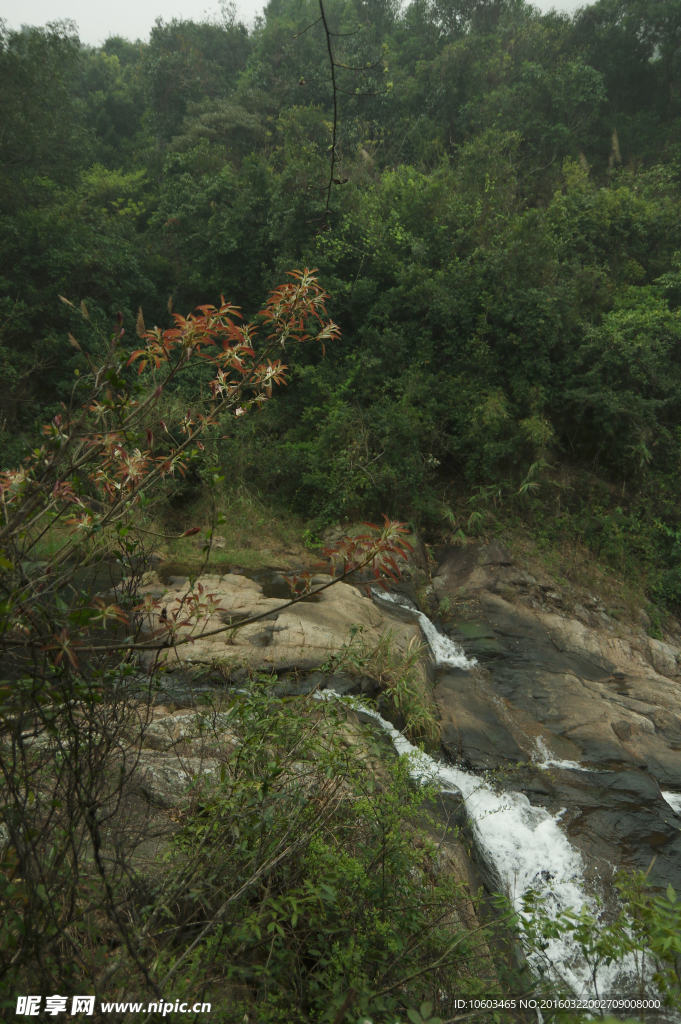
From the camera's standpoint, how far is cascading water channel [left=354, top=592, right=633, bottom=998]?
394 cm

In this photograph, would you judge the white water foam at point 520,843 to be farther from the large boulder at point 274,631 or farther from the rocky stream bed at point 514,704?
the large boulder at point 274,631

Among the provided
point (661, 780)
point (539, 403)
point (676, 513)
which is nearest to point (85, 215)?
point (539, 403)

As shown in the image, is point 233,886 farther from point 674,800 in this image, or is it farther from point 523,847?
point 674,800

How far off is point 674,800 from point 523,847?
221 centimetres

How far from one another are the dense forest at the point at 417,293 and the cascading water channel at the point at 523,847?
18.6 ft

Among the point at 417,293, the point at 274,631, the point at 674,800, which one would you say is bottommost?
the point at 674,800

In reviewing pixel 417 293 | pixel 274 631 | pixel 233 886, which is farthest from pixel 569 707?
pixel 417 293

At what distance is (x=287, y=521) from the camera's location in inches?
417

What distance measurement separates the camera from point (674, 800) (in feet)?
19.4

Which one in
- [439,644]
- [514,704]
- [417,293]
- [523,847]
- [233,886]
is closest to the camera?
[233,886]

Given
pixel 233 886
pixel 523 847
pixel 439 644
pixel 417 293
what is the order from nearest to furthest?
1. pixel 233 886
2. pixel 523 847
3. pixel 439 644
4. pixel 417 293

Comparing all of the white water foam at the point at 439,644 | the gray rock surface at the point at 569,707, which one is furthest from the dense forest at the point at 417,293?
the white water foam at the point at 439,644

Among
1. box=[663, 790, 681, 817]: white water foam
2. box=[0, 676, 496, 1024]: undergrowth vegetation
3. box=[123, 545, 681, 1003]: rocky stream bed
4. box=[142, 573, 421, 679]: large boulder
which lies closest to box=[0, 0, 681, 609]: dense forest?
box=[123, 545, 681, 1003]: rocky stream bed

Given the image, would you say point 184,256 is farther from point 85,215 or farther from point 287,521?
point 287,521
